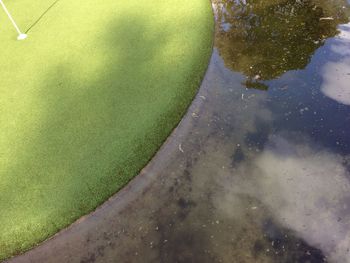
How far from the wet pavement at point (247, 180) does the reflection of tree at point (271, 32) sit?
0.13ft

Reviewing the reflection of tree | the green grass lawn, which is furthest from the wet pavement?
the green grass lawn

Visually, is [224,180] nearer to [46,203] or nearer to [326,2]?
[46,203]

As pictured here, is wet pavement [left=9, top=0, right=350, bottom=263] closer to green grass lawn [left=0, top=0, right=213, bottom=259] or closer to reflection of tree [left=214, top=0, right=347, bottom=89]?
reflection of tree [left=214, top=0, right=347, bottom=89]

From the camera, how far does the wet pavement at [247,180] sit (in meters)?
3.12

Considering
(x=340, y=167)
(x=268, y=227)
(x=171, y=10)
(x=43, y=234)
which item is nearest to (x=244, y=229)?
(x=268, y=227)

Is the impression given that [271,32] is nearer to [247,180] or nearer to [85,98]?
[247,180]

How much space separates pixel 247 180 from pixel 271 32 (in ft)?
9.92

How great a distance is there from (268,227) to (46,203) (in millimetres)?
2367

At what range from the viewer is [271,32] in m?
5.50

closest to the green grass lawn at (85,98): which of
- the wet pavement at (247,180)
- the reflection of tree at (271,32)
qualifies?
the wet pavement at (247,180)

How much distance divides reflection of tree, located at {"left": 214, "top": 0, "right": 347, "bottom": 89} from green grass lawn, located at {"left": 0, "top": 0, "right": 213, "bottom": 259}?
1.29 ft

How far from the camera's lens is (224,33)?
18.4 ft

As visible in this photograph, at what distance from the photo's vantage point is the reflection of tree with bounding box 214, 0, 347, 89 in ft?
16.2

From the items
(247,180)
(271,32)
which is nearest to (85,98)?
(247,180)
